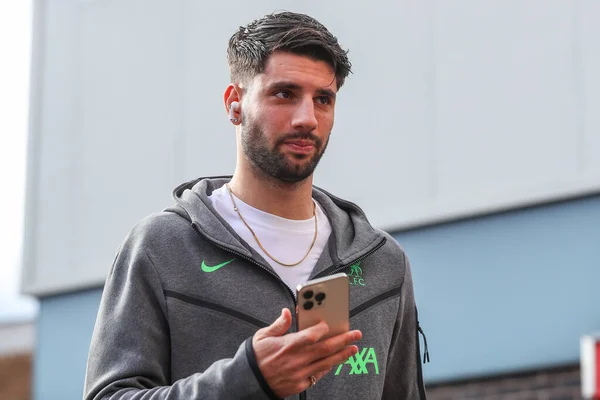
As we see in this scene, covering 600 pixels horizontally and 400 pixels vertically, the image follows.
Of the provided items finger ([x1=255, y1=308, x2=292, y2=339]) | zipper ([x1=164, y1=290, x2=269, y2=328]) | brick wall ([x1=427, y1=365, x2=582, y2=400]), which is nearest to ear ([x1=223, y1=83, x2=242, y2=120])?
zipper ([x1=164, y1=290, x2=269, y2=328])

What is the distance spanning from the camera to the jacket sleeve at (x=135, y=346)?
2.65m

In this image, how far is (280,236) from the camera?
124 inches

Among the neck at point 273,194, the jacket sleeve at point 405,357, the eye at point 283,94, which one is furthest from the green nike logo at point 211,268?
the jacket sleeve at point 405,357

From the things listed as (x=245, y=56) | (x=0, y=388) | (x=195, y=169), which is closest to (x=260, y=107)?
(x=245, y=56)

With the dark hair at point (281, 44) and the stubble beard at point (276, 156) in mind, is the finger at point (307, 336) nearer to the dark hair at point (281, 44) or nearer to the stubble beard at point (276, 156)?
the stubble beard at point (276, 156)

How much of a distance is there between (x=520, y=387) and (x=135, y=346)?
5.59 m

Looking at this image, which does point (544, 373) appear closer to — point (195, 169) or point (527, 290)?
point (527, 290)

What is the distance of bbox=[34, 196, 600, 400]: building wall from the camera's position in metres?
7.70

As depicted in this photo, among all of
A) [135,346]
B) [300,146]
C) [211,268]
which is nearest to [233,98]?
[300,146]

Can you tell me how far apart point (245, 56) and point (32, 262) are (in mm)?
Result: 8498

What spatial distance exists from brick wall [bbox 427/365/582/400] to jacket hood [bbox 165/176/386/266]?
4.66 m

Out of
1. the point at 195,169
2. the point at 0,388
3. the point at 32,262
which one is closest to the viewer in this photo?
the point at 195,169

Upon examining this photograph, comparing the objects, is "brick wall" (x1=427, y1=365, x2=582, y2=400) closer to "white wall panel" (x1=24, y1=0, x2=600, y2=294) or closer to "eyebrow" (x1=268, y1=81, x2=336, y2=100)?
"white wall panel" (x1=24, y1=0, x2=600, y2=294)

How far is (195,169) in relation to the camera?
32.8 feet
